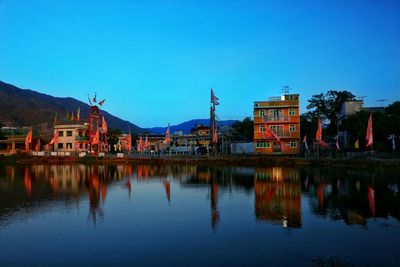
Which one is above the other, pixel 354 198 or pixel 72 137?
pixel 72 137

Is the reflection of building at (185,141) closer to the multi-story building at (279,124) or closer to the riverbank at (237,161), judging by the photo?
the riverbank at (237,161)

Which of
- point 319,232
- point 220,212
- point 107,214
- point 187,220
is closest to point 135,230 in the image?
point 187,220

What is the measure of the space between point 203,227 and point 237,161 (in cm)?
4479

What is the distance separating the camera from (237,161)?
60875 millimetres

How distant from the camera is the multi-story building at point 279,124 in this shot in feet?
214

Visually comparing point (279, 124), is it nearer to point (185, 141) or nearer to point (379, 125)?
point (379, 125)

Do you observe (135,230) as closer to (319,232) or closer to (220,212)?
(220,212)

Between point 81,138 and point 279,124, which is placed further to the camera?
point 81,138

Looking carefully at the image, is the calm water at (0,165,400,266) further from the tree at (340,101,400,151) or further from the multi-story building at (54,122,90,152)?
the multi-story building at (54,122,90,152)

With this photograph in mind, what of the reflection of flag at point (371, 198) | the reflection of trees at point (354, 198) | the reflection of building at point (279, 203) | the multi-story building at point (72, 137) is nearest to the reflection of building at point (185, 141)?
the multi-story building at point (72, 137)

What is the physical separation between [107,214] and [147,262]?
28.0 ft

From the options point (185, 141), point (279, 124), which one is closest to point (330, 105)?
point (279, 124)

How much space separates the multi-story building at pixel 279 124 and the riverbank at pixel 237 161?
5630 millimetres

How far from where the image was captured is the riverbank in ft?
141
